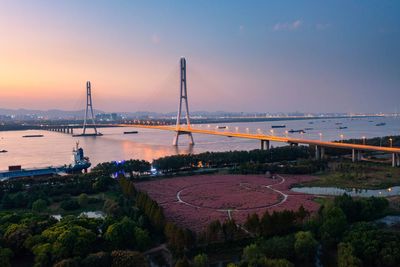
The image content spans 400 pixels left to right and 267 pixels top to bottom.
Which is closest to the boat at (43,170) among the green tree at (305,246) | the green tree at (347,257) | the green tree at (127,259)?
the green tree at (127,259)

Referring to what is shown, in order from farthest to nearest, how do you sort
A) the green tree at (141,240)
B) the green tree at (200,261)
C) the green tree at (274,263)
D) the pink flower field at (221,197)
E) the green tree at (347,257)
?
the pink flower field at (221,197) → the green tree at (141,240) → the green tree at (200,261) → the green tree at (347,257) → the green tree at (274,263)

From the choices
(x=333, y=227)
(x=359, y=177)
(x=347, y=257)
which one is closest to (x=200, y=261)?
(x=347, y=257)

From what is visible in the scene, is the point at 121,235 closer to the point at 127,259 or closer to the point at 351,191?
the point at 127,259

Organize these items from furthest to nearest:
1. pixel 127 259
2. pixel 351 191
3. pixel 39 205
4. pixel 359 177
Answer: pixel 359 177, pixel 351 191, pixel 39 205, pixel 127 259

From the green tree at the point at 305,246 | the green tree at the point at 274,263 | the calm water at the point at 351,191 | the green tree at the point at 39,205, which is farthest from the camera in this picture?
the calm water at the point at 351,191

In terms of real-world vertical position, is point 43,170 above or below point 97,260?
above

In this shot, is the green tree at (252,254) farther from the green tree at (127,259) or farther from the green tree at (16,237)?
the green tree at (16,237)
